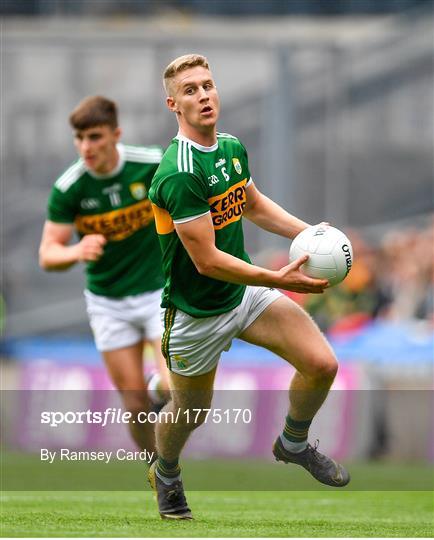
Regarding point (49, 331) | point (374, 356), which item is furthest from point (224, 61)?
point (374, 356)

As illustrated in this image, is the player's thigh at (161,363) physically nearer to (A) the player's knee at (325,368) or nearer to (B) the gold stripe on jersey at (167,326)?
(B) the gold stripe on jersey at (167,326)

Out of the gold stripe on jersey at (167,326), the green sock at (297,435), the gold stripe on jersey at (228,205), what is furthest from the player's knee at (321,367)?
the gold stripe on jersey at (228,205)

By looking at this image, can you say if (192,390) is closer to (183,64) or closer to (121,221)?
(183,64)

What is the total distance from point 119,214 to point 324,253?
283 centimetres

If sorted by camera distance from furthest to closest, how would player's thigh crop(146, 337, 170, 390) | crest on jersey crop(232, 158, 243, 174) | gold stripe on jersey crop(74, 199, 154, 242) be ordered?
gold stripe on jersey crop(74, 199, 154, 242) < player's thigh crop(146, 337, 170, 390) < crest on jersey crop(232, 158, 243, 174)

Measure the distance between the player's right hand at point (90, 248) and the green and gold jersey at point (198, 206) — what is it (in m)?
1.29

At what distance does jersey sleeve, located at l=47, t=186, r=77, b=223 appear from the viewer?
395 inches

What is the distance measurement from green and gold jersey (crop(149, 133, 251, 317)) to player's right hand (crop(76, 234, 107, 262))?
129 centimetres

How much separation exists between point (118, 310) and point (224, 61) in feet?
34.3

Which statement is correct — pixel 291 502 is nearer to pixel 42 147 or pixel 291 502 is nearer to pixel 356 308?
pixel 356 308

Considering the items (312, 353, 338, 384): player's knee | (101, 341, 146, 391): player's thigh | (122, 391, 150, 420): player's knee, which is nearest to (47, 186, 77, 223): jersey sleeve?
(101, 341, 146, 391): player's thigh

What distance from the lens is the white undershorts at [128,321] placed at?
33.6 feet

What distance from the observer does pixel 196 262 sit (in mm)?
7602

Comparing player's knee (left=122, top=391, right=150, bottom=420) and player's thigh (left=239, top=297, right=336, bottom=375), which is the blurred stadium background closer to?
player's knee (left=122, top=391, right=150, bottom=420)
